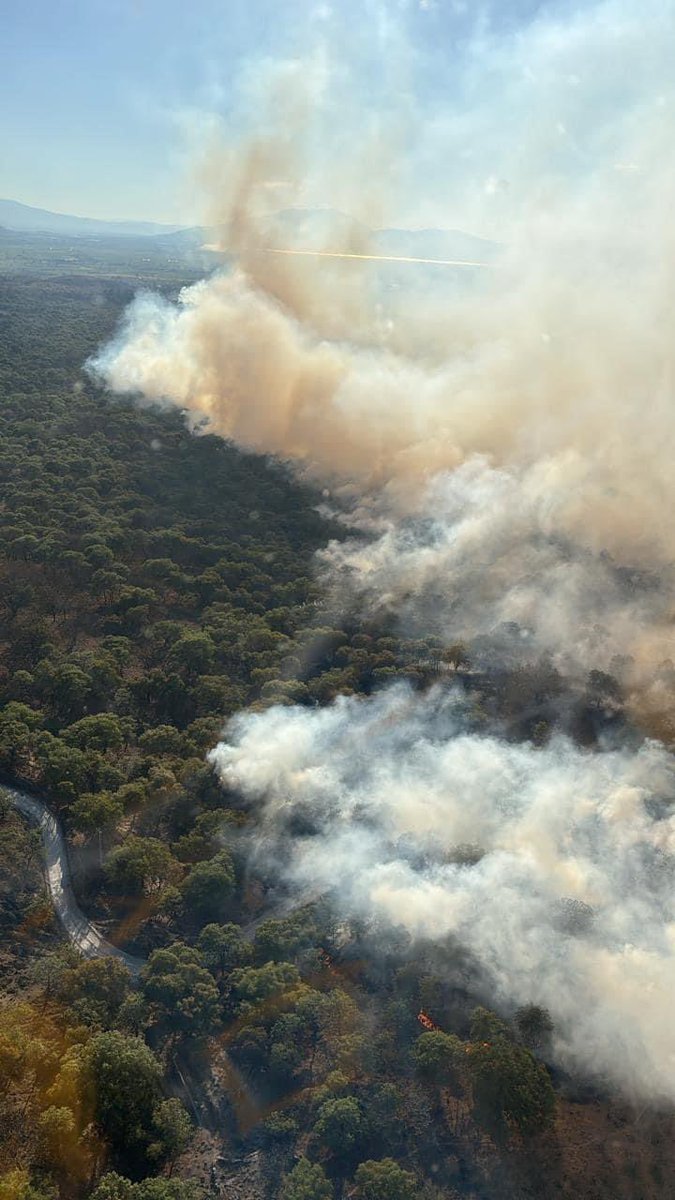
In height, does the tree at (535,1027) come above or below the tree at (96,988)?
above

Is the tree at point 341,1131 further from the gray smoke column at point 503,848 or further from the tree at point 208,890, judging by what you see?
the tree at point 208,890

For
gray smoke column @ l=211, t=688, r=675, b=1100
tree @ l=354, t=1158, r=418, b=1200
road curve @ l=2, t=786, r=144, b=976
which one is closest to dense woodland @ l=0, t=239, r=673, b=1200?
tree @ l=354, t=1158, r=418, b=1200

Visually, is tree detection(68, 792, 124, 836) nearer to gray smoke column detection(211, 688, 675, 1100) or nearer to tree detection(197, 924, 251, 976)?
gray smoke column detection(211, 688, 675, 1100)

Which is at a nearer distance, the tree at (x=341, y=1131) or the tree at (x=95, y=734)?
the tree at (x=341, y=1131)

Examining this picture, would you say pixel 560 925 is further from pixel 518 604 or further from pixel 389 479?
pixel 389 479

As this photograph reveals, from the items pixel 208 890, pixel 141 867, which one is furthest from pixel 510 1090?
pixel 141 867

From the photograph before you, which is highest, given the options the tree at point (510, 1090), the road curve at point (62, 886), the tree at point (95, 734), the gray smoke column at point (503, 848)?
the gray smoke column at point (503, 848)

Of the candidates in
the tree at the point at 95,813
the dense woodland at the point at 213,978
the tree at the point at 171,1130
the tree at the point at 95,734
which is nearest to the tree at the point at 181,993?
the dense woodland at the point at 213,978
